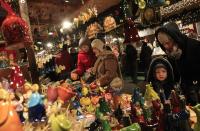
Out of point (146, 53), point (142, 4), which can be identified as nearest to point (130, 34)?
point (142, 4)

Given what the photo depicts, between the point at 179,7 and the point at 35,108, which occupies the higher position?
the point at 179,7

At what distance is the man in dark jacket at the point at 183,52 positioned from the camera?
2084 millimetres

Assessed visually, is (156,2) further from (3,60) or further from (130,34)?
(3,60)

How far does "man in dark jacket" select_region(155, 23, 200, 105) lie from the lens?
6.84ft

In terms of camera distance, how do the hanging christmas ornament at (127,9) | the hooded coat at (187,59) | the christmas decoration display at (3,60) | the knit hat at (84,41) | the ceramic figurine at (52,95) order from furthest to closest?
the knit hat at (84,41)
the hanging christmas ornament at (127,9)
the hooded coat at (187,59)
the christmas decoration display at (3,60)
the ceramic figurine at (52,95)

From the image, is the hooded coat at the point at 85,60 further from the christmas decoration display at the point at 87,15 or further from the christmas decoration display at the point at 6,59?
the christmas decoration display at the point at 6,59

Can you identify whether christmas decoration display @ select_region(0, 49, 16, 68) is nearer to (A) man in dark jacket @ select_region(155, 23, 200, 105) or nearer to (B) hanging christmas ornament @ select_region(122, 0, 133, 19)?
(A) man in dark jacket @ select_region(155, 23, 200, 105)

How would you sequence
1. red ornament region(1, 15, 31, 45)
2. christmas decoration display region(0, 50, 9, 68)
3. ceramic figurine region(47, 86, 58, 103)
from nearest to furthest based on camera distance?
ceramic figurine region(47, 86, 58, 103) → red ornament region(1, 15, 31, 45) → christmas decoration display region(0, 50, 9, 68)

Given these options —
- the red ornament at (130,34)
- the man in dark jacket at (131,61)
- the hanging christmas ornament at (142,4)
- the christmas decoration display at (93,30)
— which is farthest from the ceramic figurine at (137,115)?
the man in dark jacket at (131,61)

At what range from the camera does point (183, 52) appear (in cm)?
215

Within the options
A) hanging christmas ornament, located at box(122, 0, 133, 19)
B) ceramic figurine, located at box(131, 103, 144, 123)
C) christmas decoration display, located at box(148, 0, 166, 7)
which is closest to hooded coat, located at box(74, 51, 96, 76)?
hanging christmas ornament, located at box(122, 0, 133, 19)

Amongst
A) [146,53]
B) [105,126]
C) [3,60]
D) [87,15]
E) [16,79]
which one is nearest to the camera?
[105,126]

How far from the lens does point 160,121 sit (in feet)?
3.71

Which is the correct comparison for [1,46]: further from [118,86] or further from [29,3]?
[118,86]
